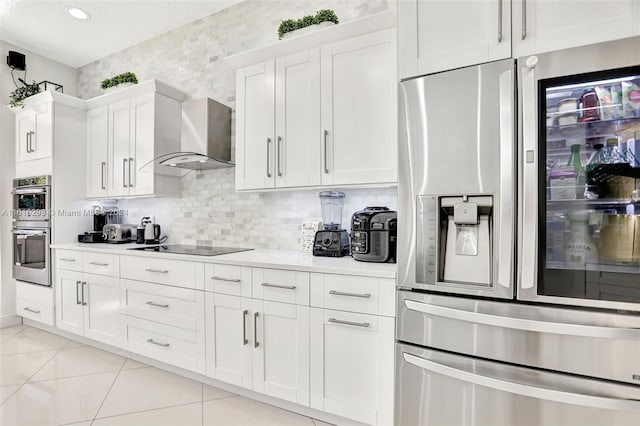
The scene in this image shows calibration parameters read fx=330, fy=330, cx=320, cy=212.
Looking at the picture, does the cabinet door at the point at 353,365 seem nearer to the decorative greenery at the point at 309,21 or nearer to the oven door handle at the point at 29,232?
the decorative greenery at the point at 309,21

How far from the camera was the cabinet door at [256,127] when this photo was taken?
2420 millimetres

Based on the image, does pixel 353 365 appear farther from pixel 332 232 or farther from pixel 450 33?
pixel 450 33

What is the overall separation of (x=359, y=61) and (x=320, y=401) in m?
2.05

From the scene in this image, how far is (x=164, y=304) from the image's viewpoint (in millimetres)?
2471

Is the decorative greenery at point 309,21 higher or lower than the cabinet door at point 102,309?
higher

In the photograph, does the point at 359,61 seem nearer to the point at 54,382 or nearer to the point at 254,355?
the point at 254,355

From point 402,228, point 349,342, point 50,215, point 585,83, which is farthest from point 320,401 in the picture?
point 50,215

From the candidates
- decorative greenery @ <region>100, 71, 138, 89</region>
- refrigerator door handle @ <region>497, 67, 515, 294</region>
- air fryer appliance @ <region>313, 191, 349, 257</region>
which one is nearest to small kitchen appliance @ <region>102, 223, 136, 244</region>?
decorative greenery @ <region>100, 71, 138, 89</region>

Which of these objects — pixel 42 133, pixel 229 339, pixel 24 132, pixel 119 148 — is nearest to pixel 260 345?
pixel 229 339

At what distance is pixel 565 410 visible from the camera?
1.29 meters

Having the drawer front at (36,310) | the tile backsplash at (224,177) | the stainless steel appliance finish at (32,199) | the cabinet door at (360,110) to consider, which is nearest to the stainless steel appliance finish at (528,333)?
the cabinet door at (360,110)

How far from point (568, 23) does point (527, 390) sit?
1478 millimetres

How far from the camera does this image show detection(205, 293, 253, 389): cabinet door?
2.10 meters

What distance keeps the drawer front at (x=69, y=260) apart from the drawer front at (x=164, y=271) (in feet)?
2.26
